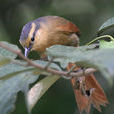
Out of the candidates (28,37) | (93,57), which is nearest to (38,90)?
(93,57)

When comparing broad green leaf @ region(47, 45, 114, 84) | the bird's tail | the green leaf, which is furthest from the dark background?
broad green leaf @ region(47, 45, 114, 84)

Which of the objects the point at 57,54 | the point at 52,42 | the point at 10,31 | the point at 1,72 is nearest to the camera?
the point at 57,54

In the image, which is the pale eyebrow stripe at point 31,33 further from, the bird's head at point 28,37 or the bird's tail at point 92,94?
the bird's tail at point 92,94

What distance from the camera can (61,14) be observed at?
14.1ft

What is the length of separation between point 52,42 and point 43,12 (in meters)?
1.10

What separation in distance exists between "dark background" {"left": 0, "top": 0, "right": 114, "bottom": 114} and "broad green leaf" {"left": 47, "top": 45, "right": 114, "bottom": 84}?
2.16 metres

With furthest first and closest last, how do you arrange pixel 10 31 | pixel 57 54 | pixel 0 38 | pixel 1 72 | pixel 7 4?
pixel 7 4
pixel 10 31
pixel 0 38
pixel 1 72
pixel 57 54

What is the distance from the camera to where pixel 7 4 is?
14.3 ft

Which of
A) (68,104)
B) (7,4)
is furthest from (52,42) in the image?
(7,4)

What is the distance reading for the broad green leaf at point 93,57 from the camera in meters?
0.99

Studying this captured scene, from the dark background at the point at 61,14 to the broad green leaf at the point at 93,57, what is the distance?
2161 millimetres

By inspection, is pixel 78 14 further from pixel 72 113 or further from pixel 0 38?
pixel 72 113

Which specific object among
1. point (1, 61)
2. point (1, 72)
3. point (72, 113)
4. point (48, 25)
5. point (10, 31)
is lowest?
point (72, 113)

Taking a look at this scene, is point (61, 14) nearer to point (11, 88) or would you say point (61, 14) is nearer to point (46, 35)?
point (46, 35)
